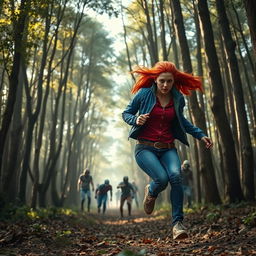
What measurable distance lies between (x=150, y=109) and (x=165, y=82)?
1.22 ft

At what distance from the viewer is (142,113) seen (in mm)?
4445

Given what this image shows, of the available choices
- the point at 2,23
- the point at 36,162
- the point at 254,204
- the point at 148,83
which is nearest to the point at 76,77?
the point at 36,162

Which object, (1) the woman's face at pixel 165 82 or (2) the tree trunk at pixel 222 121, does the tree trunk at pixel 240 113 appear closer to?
(2) the tree trunk at pixel 222 121

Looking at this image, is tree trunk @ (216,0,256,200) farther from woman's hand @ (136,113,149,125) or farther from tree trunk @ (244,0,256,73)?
woman's hand @ (136,113,149,125)

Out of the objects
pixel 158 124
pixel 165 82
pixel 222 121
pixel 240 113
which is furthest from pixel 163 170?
pixel 240 113

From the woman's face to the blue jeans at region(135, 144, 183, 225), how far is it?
2.39 feet

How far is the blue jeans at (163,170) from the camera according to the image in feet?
13.9

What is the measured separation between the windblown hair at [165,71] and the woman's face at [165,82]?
0.06 metres

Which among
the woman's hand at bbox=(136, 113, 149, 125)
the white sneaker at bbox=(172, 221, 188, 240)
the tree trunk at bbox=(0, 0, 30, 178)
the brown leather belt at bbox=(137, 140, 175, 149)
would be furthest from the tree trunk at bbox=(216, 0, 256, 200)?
the woman's hand at bbox=(136, 113, 149, 125)

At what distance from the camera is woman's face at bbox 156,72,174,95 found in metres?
4.34

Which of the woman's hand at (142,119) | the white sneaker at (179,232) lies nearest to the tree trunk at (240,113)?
the white sneaker at (179,232)

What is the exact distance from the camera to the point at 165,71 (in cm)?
439

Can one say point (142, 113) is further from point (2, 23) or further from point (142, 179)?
point (142, 179)

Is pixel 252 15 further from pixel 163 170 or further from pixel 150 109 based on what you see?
pixel 163 170
